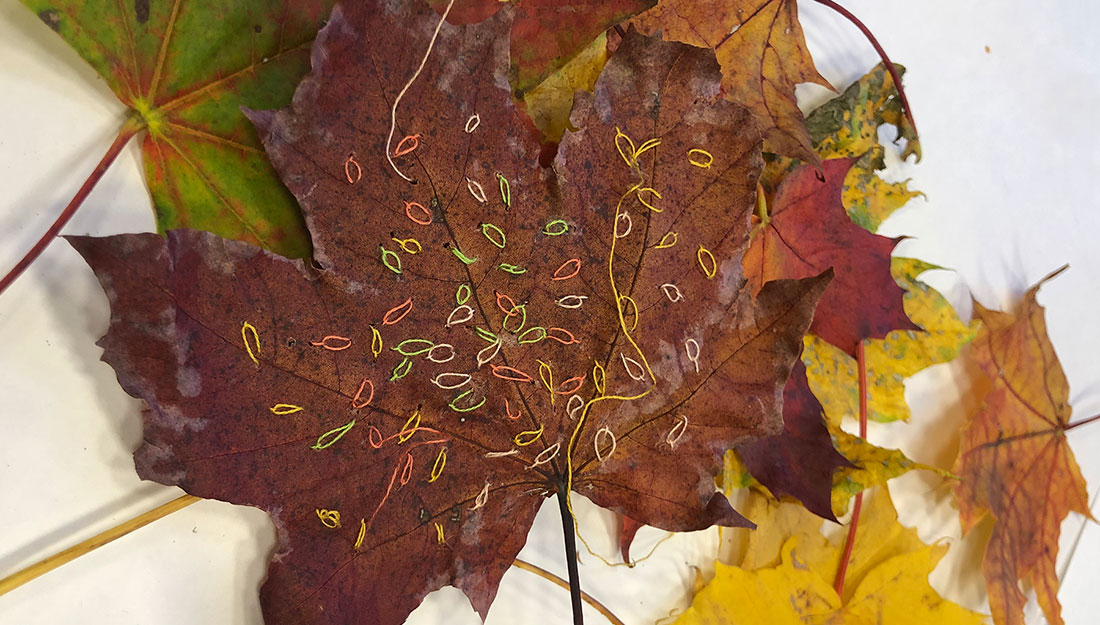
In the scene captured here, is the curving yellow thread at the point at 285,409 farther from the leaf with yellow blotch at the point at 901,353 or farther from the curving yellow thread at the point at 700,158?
the leaf with yellow blotch at the point at 901,353

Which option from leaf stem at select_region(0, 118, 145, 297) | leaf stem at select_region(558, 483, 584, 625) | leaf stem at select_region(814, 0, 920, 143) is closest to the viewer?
leaf stem at select_region(0, 118, 145, 297)

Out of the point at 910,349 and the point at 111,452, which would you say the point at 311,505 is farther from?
the point at 910,349

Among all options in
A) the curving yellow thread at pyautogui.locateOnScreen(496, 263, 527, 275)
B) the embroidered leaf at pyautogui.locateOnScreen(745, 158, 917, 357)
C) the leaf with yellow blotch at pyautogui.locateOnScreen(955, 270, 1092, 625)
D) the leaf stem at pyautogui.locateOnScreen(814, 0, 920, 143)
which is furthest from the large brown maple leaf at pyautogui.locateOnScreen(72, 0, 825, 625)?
the leaf with yellow blotch at pyautogui.locateOnScreen(955, 270, 1092, 625)

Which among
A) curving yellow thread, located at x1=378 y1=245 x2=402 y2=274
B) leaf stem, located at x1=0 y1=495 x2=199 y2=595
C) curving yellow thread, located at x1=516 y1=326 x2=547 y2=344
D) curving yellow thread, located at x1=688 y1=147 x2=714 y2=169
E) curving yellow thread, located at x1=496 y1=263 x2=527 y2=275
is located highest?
curving yellow thread, located at x1=688 y1=147 x2=714 y2=169

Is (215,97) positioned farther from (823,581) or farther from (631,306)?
(823,581)

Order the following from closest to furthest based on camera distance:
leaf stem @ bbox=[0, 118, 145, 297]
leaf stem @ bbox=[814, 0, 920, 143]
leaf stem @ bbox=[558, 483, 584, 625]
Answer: leaf stem @ bbox=[0, 118, 145, 297]
leaf stem @ bbox=[558, 483, 584, 625]
leaf stem @ bbox=[814, 0, 920, 143]

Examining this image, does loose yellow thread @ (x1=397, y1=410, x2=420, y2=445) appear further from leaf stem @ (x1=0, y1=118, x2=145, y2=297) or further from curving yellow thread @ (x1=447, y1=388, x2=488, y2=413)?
leaf stem @ (x1=0, y1=118, x2=145, y2=297)
